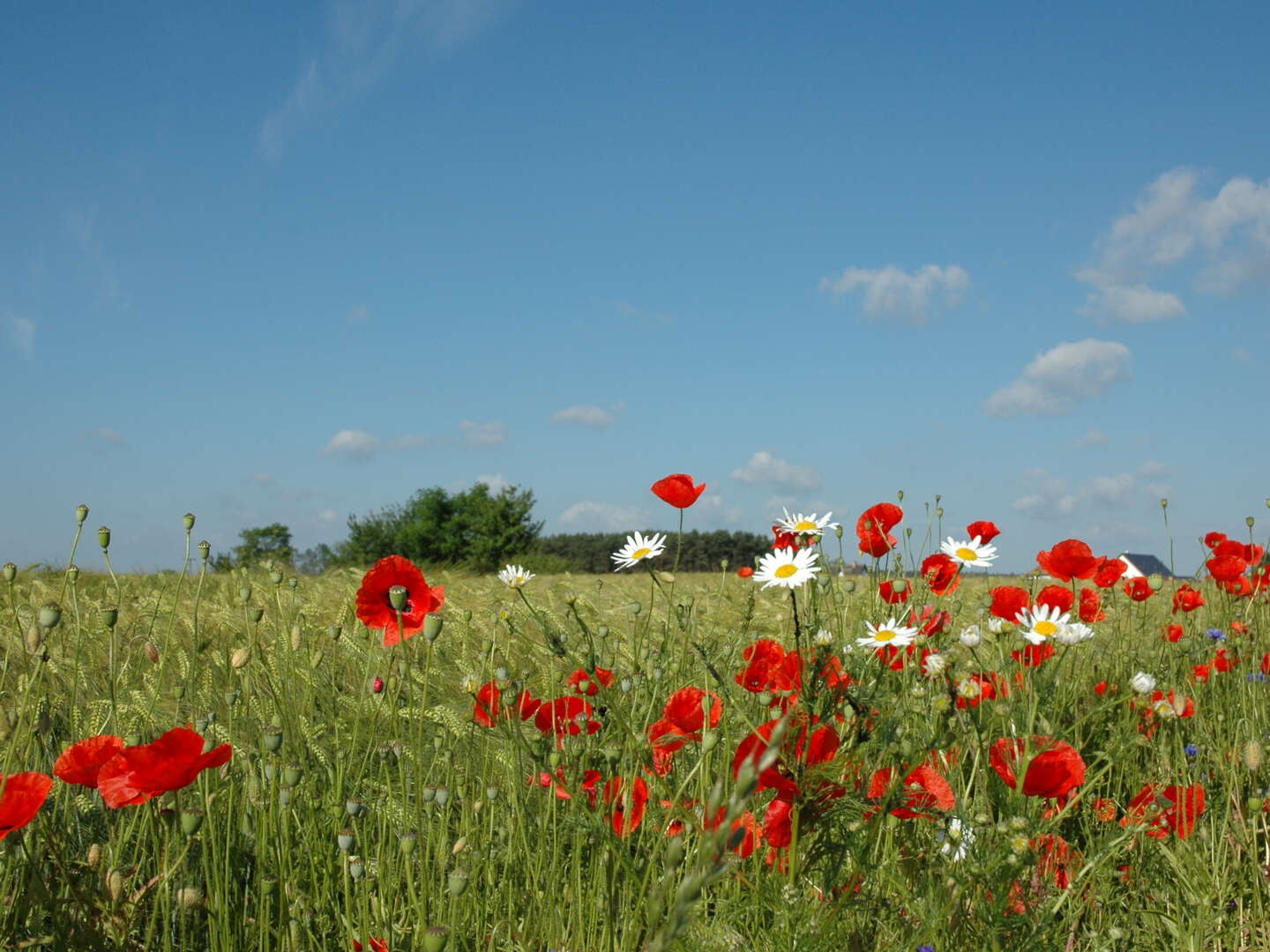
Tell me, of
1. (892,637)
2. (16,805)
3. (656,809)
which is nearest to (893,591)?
(892,637)

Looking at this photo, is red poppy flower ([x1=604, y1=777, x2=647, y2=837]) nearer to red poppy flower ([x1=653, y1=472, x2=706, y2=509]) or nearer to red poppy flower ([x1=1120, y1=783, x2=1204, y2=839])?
red poppy flower ([x1=653, y1=472, x2=706, y2=509])

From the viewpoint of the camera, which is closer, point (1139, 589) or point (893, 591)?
point (893, 591)

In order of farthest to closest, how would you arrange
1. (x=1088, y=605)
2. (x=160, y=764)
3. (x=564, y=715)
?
(x=1088, y=605)
(x=564, y=715)
(x=160, y=764)

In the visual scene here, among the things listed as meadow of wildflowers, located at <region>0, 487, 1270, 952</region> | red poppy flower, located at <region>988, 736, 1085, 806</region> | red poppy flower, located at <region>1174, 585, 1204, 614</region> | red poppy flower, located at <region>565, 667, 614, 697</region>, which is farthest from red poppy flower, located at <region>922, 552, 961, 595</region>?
red poppy flower, located at <region>1174, 585, 1204, 614</region>

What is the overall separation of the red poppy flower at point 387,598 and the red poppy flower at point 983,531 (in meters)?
1.48

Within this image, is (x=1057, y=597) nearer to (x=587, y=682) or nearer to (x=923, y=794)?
(x=923, y=794)

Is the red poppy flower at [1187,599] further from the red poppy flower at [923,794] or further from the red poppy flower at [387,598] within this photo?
the red poppy flower at [387,598]

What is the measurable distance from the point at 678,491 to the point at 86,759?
1256 millimetres

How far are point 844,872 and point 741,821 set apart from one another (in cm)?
25

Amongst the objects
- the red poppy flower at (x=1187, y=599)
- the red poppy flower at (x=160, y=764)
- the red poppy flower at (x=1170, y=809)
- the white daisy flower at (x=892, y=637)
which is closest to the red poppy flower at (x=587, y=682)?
the white daisy flower at (x=892, y=637)

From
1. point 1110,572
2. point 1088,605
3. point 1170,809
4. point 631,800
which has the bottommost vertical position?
point 1170,809

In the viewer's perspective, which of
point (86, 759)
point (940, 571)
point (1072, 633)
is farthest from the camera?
point (940, 571)

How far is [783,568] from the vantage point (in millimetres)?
1857

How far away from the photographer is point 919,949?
1495mm
